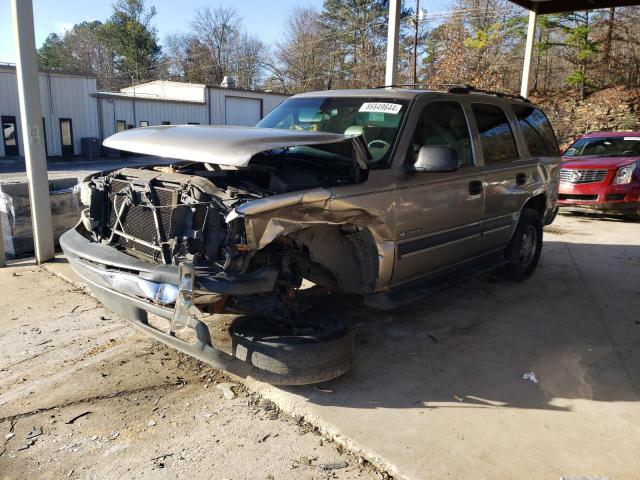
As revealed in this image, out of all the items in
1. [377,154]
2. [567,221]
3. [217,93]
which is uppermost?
[217,93]

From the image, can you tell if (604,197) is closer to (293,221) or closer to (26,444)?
(293,221)

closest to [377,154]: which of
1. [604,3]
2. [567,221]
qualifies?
[567,221]

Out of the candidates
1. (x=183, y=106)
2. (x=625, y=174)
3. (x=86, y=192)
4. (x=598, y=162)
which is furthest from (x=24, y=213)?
(x=183, y=106)

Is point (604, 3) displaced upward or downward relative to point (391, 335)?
upward

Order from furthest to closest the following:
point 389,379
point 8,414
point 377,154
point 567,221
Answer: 1. point 567,221
2. point 377,154
3. point 389,379
4. point 8,414

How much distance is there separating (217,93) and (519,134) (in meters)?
28.9

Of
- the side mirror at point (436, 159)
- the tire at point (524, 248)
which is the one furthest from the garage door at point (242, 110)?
the side mirror at point (436, 159)

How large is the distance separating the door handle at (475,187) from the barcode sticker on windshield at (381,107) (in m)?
1.04

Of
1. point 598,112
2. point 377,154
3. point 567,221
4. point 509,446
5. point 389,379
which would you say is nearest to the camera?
point 509,446

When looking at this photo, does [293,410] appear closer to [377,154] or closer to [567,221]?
[377,154]

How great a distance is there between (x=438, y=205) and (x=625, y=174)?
8053 millimetres

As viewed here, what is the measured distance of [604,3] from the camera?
38.3 feet

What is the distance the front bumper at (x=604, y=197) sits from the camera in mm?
10633

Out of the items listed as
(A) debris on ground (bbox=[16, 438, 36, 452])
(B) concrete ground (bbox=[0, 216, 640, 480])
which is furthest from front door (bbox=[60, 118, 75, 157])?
(A) debris on ground (bbox=[16, 438, 36, 452])
